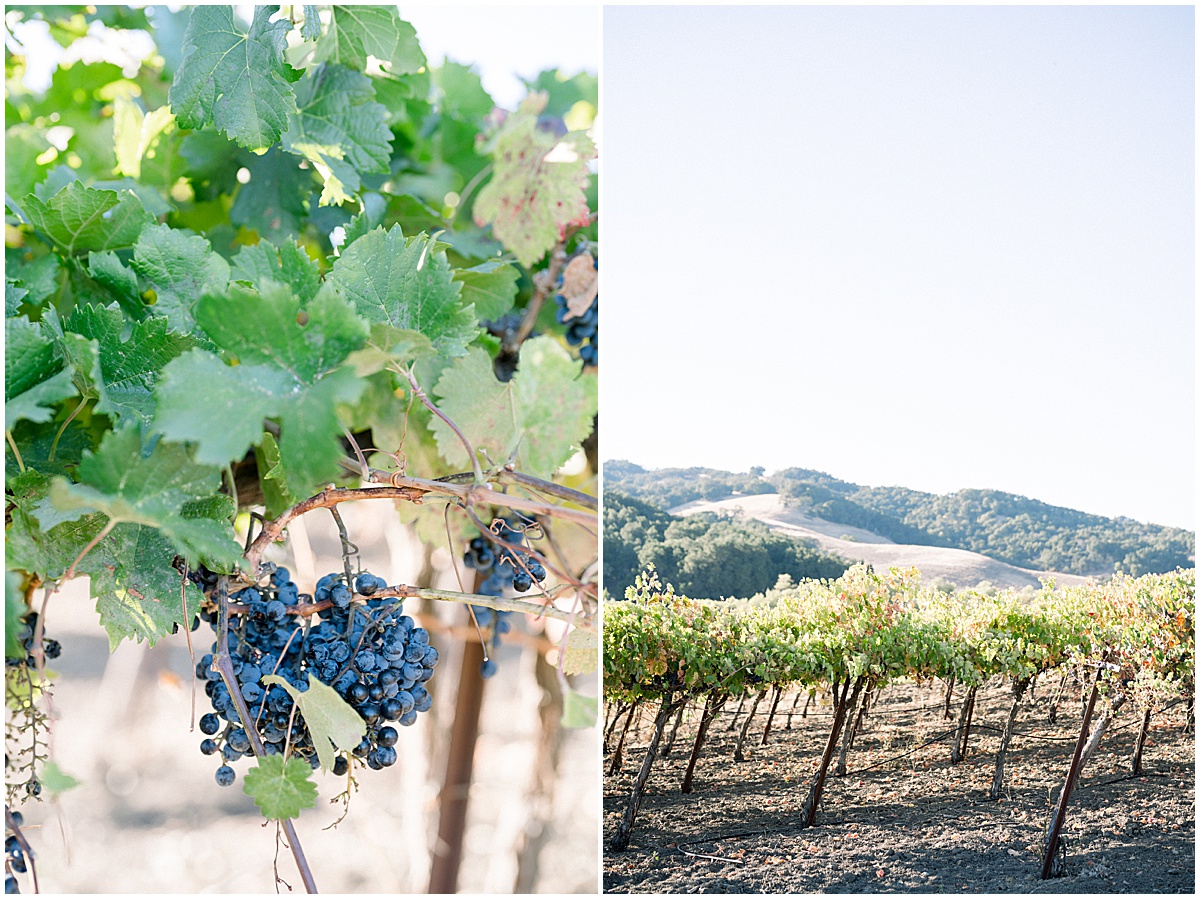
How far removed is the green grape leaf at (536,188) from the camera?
0.74m

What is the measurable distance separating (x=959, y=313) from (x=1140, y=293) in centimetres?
23

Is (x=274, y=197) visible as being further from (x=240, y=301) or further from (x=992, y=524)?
(x=992, y=524)

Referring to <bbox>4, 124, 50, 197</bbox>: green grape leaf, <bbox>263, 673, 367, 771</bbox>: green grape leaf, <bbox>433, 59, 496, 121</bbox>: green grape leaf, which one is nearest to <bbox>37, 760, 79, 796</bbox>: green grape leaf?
<bbox>263, 673, 367, 771</bbox>: green grape leaf

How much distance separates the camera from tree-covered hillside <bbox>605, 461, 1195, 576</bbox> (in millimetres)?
960

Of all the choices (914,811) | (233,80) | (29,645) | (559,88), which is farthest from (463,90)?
(914,811)

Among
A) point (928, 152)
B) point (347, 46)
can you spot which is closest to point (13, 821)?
point (347, 46)

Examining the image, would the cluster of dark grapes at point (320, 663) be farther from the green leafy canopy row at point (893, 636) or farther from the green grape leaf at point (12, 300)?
the green leafy canopy row at point (893, 636)

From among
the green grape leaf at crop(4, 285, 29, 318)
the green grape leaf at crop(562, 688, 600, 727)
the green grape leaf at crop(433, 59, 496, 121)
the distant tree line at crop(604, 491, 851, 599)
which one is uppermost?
the green grape leaf at crop(433, 59, 496, 121)

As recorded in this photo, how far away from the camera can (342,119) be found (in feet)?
1.98

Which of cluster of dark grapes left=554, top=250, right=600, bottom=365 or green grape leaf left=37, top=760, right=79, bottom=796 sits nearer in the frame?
green grape leaf left=37, top=760, right=79, bottom=796

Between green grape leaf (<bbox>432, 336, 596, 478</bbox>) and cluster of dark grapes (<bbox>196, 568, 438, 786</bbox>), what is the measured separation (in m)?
0.12

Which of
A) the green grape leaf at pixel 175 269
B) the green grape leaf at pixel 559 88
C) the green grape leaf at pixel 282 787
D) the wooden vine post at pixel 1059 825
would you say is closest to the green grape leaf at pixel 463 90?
the green grape leaf at pixel 559 88

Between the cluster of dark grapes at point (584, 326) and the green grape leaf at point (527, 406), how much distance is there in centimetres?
22

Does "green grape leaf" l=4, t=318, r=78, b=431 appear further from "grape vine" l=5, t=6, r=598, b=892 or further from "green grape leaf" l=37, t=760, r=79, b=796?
"green grape leaf" l=37, t=760, r=79, b=796
